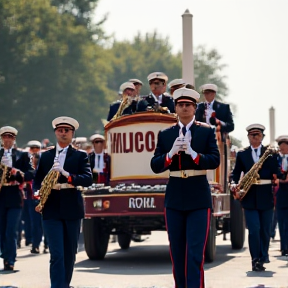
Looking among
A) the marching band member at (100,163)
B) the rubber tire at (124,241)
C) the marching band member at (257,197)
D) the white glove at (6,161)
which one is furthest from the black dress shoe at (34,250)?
the marching band member at (257,197)

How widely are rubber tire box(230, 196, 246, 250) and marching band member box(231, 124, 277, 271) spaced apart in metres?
3.60

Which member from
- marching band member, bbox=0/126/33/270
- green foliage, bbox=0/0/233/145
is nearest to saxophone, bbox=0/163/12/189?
marching band member, bbox=0/126/33/270

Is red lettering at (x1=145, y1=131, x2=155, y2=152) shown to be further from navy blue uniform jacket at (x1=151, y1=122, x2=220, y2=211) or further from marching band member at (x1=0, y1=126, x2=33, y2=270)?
navy blue uniform jacket at (x1=151, y1=122, x2=220, y2=211)

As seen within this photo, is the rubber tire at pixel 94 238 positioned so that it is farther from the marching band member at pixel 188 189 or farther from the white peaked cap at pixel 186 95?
the white peaked cap at pixel 186 95

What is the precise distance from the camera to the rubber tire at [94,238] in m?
17.7

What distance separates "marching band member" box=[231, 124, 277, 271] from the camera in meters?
15.9

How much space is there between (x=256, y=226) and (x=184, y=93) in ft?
16.5

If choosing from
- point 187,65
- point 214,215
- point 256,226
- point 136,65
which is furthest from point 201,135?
point 136,65

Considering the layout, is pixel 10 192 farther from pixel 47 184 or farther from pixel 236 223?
pixel 236 223

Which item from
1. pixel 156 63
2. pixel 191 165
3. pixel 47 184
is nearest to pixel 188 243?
pixel 191 165

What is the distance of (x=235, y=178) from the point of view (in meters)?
16.2

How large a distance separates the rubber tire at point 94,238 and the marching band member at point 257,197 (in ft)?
8.59

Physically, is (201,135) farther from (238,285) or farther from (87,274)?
(87,274)

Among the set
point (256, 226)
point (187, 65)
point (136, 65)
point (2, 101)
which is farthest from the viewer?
point (136, 65)
